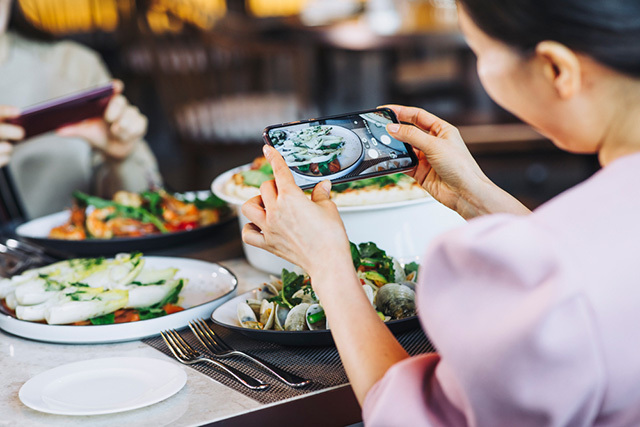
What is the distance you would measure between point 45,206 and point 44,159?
16 centimetres

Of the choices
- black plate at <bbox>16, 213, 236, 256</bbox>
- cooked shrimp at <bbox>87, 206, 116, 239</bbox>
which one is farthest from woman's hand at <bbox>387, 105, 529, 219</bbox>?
cooked shrimp at <bbox>87, 206, 116, 239</bbox>

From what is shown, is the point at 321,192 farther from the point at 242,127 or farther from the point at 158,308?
the point at 242,127

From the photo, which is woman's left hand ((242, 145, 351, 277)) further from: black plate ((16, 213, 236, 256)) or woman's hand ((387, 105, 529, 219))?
black plate ((16, 213, 236, 256))

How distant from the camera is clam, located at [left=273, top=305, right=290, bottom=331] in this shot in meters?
1.03

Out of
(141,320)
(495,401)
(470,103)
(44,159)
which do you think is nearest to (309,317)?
(141,320)

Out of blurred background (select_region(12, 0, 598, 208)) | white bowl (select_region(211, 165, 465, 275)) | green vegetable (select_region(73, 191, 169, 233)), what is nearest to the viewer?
white bowl (select_region(211, 165, 465, 275))

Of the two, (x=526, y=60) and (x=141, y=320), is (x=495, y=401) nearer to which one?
(x=526, y=60)

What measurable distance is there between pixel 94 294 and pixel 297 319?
0.33m

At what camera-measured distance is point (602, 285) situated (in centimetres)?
59

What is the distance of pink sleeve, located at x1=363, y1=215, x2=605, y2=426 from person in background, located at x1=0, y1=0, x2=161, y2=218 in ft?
5.33

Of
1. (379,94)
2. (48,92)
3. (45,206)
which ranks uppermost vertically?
(48,92)

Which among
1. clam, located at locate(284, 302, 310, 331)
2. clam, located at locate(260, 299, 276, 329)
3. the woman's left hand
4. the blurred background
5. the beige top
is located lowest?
the blurred background

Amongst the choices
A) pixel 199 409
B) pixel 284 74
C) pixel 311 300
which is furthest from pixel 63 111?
pixel 284 74

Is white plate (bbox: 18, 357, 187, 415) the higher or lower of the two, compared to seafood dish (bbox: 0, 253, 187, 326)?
higher
